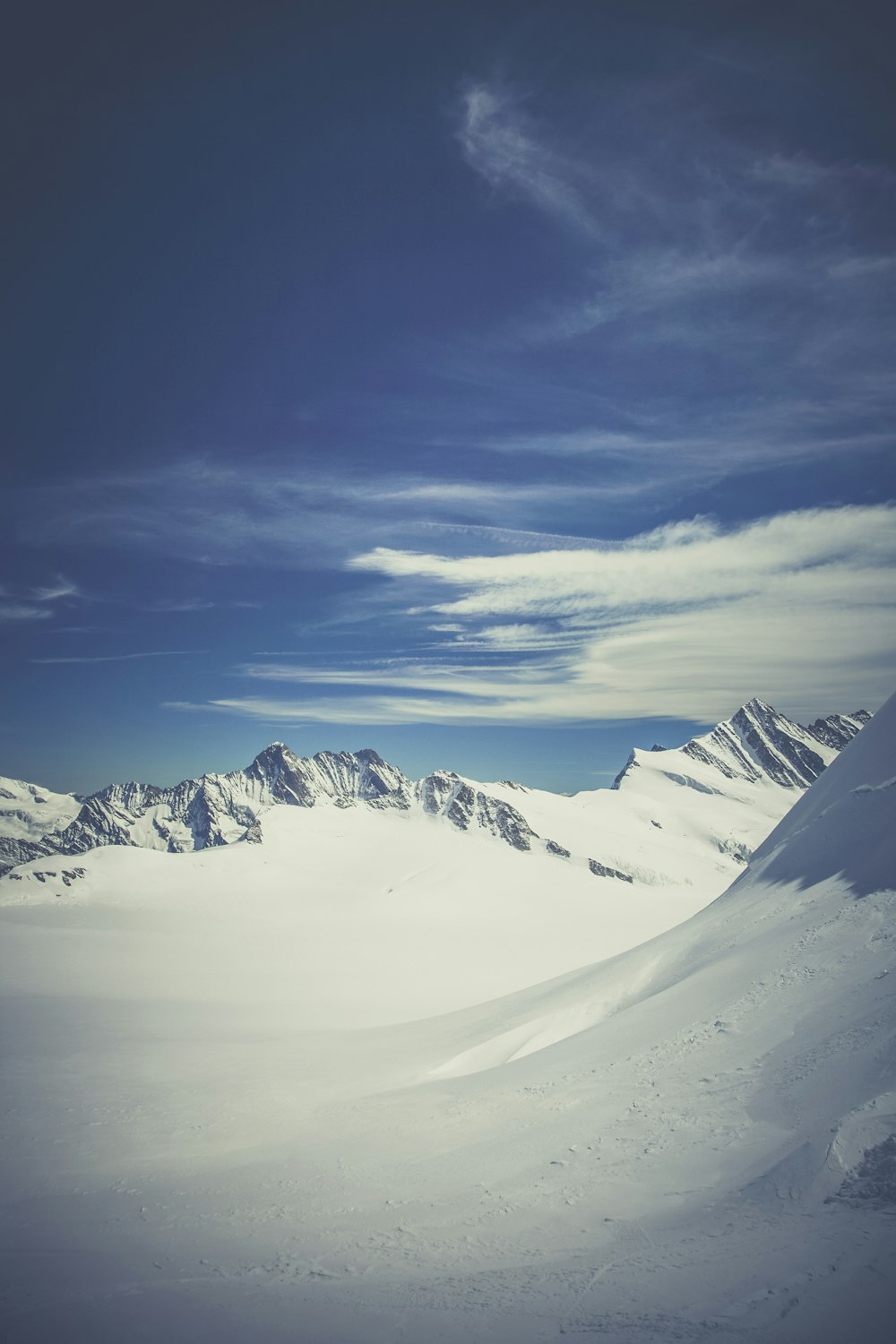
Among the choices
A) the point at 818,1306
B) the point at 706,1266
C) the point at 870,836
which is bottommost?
the point at 706,1266

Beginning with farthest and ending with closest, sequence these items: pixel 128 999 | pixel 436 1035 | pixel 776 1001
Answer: pixel 128 999, pixel 436 1035, pixel 776 1001

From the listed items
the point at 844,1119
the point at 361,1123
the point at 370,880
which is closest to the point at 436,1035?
the point at 361,1123

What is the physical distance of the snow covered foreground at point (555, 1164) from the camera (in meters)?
8.10

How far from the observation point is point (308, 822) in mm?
128500

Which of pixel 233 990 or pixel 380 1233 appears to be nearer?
pixel 380 1233

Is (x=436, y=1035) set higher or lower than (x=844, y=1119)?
lower

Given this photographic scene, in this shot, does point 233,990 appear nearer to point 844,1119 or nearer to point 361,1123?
point 361,1123

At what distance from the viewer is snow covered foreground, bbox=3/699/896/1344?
8102 mm

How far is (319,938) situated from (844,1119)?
68243 millimetres

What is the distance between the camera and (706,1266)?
8.06 meters

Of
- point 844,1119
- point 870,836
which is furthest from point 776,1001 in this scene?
point 870,836

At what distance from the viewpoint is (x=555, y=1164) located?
1220cm

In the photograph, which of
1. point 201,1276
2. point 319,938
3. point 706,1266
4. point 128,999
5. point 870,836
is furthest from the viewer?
point 319,938

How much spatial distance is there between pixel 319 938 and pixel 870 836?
6343cm
